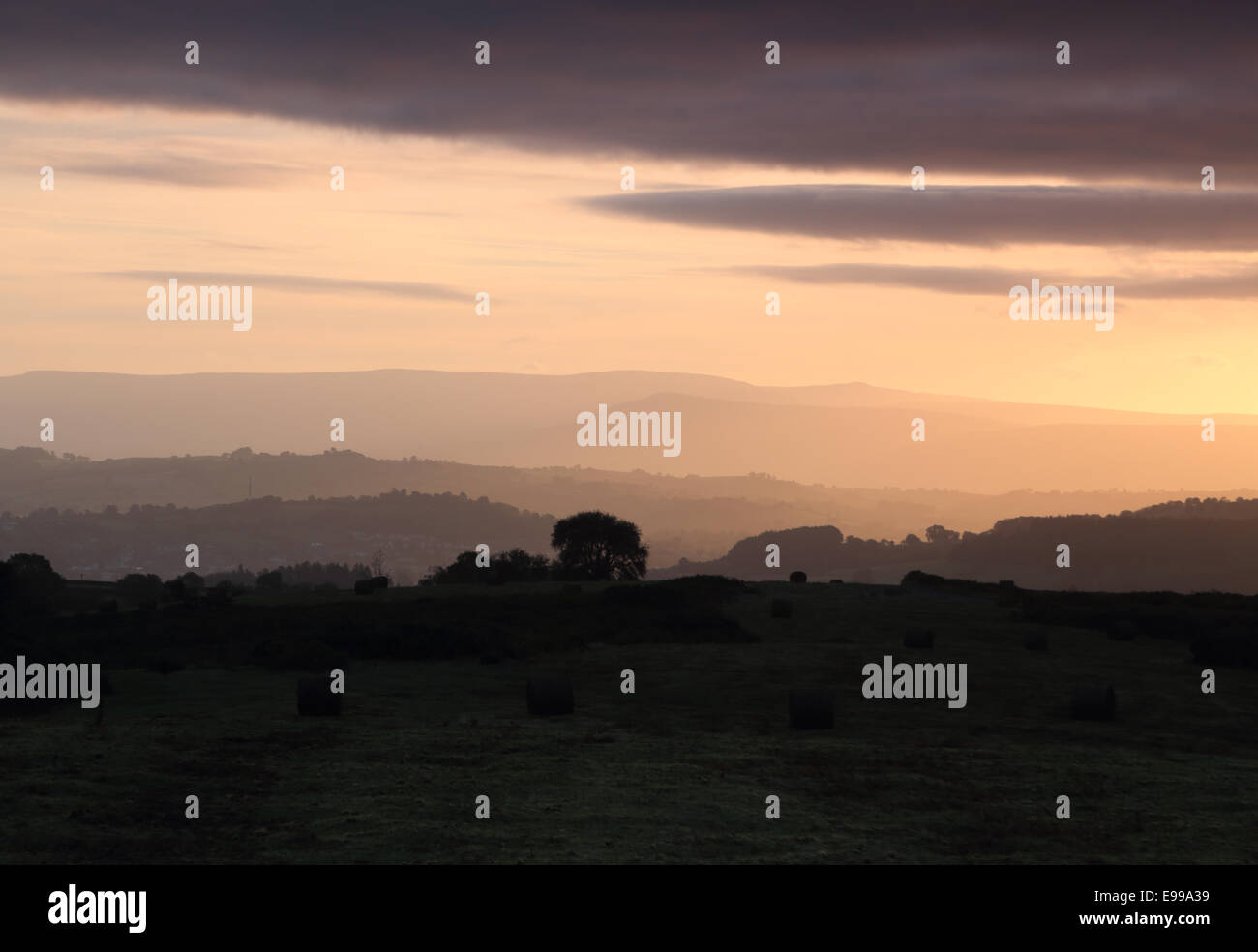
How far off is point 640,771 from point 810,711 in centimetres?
671

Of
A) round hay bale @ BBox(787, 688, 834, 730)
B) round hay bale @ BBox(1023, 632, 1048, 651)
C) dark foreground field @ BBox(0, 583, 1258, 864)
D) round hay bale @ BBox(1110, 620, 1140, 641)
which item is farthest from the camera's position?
round hay bale @ BBox(1110, 620, 1140, 641)

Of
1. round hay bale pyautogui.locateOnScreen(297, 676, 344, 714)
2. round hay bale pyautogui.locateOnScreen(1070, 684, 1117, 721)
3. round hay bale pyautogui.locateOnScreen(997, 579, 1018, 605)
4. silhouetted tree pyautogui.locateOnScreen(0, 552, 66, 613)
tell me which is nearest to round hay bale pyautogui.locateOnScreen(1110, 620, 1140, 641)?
round hay bale pyautogui.locateOnScreen(997, 579, 1018, 605)

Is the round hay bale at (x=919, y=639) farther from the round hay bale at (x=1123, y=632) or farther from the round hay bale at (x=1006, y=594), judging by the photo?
the round hay bale at (x=1006, y=594)

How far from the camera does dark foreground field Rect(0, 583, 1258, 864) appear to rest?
1667cm

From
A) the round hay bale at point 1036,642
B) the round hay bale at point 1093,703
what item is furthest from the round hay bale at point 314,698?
the round hay bale at point 1036,642

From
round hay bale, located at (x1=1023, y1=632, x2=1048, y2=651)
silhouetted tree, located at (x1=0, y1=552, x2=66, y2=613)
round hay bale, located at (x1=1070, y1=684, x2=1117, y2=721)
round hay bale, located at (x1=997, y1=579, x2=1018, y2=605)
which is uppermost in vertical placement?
silhouetted tree, located at (x1=0, y1=552, x2=66, y2=613)

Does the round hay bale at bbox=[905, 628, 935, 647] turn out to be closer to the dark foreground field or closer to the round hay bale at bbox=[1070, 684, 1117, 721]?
the dark foreground field

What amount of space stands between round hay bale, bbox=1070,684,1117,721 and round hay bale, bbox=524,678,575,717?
11.5 m

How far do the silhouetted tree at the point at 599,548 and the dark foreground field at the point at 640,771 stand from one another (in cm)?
5727

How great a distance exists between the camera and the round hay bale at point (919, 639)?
140ft

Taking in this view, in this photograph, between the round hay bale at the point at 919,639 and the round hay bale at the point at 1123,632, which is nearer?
the round hay bale at the point at 919,639

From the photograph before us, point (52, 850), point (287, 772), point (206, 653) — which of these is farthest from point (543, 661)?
point (52, 850)
